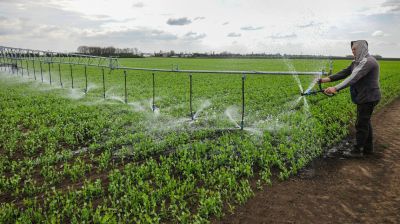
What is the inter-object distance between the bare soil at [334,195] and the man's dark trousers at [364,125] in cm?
26

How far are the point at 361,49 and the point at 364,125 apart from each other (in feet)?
4.62

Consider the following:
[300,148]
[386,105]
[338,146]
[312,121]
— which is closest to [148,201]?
[300,148]

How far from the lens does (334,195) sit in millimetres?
4586

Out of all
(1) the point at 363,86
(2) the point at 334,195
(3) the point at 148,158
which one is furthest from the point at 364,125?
(3) the point at 148,158

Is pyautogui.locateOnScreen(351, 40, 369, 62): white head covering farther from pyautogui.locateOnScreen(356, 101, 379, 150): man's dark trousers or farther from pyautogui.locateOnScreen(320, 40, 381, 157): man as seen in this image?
pyautogui.locateOnScreen(356, 101, 379, 150): man's dark trousers

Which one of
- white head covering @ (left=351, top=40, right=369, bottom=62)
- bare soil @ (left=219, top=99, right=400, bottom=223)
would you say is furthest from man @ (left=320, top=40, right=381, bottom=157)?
bare soil @ (left=219, top=99, right=400, bottom=223)

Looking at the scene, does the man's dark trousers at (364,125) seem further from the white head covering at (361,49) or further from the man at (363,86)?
the white head covering at (361,49)

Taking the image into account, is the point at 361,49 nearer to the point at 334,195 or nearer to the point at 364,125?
the point at 364,125

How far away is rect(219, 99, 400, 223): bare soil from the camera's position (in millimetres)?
3990

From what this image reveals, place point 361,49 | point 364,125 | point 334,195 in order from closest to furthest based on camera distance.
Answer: point 334,195 < point 361,49 < point 364,125

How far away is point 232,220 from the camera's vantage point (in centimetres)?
391

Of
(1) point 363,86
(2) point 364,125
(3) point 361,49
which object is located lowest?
(2) point 364,125

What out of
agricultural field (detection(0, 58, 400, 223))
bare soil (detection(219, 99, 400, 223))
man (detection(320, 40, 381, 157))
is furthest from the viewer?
man (detection(320, 40, 381, 157))

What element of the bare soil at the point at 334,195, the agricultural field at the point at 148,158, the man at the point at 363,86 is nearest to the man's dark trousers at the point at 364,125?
the man at the point at 363,86
